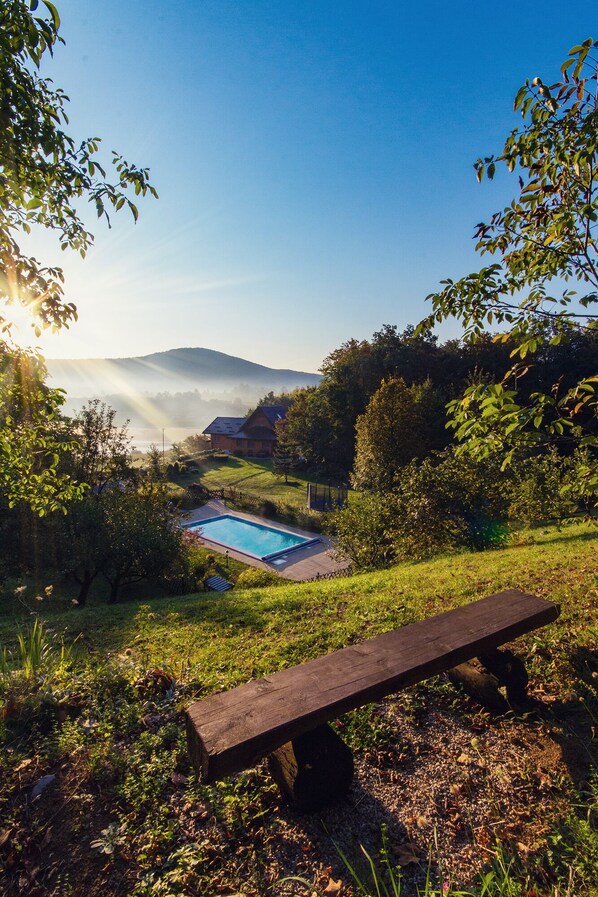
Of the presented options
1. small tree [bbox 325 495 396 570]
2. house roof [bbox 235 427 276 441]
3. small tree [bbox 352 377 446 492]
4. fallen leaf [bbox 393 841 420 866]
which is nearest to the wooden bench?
fallen leaf [bbox 393 841 420 866]

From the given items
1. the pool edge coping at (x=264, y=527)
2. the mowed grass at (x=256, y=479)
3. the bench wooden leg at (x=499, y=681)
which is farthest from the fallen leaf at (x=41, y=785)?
the mowed grass at (x=256, y=479)

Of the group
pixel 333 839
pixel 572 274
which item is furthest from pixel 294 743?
pixel 572 274

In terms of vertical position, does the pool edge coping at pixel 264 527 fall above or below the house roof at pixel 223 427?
below

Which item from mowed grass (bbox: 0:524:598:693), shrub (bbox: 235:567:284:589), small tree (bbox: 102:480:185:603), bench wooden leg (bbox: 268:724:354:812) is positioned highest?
bench wooden leg (bbox: 268:724:354:812)

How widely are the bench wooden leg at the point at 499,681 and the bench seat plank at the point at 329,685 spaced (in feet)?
0.69

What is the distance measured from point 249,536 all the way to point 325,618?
20.2 m

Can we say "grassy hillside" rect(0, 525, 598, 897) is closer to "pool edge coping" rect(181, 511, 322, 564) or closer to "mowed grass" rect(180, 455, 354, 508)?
"pool edge coping" rect(181, 511, 322, 564)

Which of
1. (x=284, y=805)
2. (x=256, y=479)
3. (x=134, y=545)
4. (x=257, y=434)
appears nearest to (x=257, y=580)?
(x=134, y=545)

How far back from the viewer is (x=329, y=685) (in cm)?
235

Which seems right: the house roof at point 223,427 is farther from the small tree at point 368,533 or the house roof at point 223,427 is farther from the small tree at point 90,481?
the small tree at point 368,533

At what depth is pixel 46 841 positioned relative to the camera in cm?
219

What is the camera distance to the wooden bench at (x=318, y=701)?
6.55ft

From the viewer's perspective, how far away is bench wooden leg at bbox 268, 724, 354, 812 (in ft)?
7.53

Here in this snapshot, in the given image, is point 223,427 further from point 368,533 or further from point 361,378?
point 368,533
